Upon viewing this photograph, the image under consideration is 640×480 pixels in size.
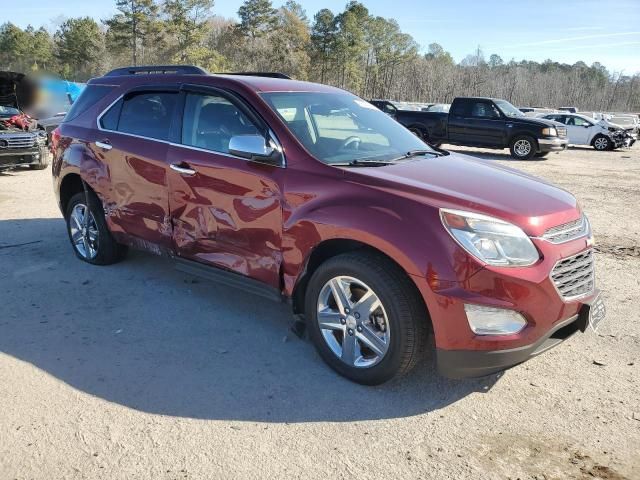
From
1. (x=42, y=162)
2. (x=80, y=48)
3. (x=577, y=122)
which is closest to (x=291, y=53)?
(x=80, y=48)

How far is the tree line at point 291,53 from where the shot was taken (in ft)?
188

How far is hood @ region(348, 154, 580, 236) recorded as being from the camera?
3.08 metres

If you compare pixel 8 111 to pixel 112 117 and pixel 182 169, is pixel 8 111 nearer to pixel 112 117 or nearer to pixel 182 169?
pixel 112 117

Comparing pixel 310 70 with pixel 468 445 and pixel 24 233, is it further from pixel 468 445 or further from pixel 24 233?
pixel 468 445

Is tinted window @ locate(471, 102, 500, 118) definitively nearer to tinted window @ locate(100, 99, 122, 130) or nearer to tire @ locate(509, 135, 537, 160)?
tire @ locate(509, 135, 537, 160)

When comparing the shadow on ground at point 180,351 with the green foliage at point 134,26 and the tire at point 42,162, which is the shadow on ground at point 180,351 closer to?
the tire at point 42,162

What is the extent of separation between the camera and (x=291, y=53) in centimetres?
6519

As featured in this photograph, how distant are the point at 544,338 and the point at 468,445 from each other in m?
0.72

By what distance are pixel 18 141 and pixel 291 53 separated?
57.1m

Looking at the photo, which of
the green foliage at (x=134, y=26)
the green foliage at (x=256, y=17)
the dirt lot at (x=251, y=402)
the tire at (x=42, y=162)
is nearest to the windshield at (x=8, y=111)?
the tire at (x=42, y=162)

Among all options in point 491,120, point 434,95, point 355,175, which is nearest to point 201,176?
point 355,175

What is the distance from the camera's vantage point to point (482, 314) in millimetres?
2939

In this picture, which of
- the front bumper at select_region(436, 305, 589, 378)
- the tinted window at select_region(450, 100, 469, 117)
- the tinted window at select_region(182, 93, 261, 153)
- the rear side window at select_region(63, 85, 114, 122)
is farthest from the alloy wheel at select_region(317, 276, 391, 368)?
the tinted window at select_region(450, 100, 469, 117)

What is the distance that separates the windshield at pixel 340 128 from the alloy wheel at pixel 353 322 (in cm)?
88
